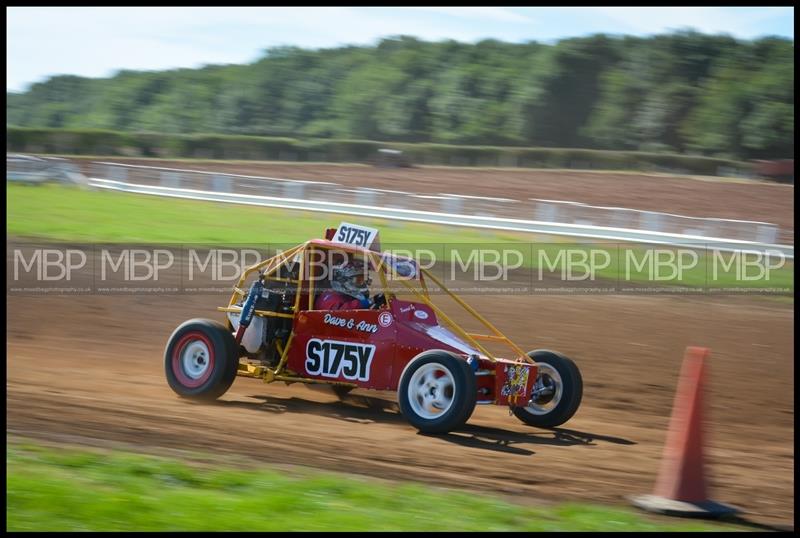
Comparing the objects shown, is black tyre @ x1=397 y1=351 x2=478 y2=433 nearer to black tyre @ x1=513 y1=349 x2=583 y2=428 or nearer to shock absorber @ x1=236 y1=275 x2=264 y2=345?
black tyre @ x1=513 y1=349 x2=583 y2=428

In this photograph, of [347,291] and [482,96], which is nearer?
[347,291]

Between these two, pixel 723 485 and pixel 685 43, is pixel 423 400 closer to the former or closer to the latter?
pixel 723 485

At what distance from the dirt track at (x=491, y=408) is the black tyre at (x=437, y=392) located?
6.3 inches

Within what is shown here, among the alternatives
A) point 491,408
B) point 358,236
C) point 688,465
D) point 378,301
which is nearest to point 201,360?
point 378,301

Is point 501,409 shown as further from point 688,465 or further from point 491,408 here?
point 688,465

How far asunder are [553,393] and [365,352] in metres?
1.68

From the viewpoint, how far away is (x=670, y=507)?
5.86 meters

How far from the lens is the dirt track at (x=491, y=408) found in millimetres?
6770

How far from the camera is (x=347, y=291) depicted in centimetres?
901

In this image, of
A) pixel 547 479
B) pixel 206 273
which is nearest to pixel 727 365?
pixel 547 479

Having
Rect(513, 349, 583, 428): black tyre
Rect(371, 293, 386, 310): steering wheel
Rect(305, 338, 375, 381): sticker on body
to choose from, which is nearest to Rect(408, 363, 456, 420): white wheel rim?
Rect(305, 338, 375, 381): sticker on body

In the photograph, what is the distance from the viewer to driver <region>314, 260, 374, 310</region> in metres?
8.90

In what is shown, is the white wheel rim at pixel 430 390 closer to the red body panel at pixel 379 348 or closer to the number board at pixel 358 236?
the red body panel at pixel 379 348

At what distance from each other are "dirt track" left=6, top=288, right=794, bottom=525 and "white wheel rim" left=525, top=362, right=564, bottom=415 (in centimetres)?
20
